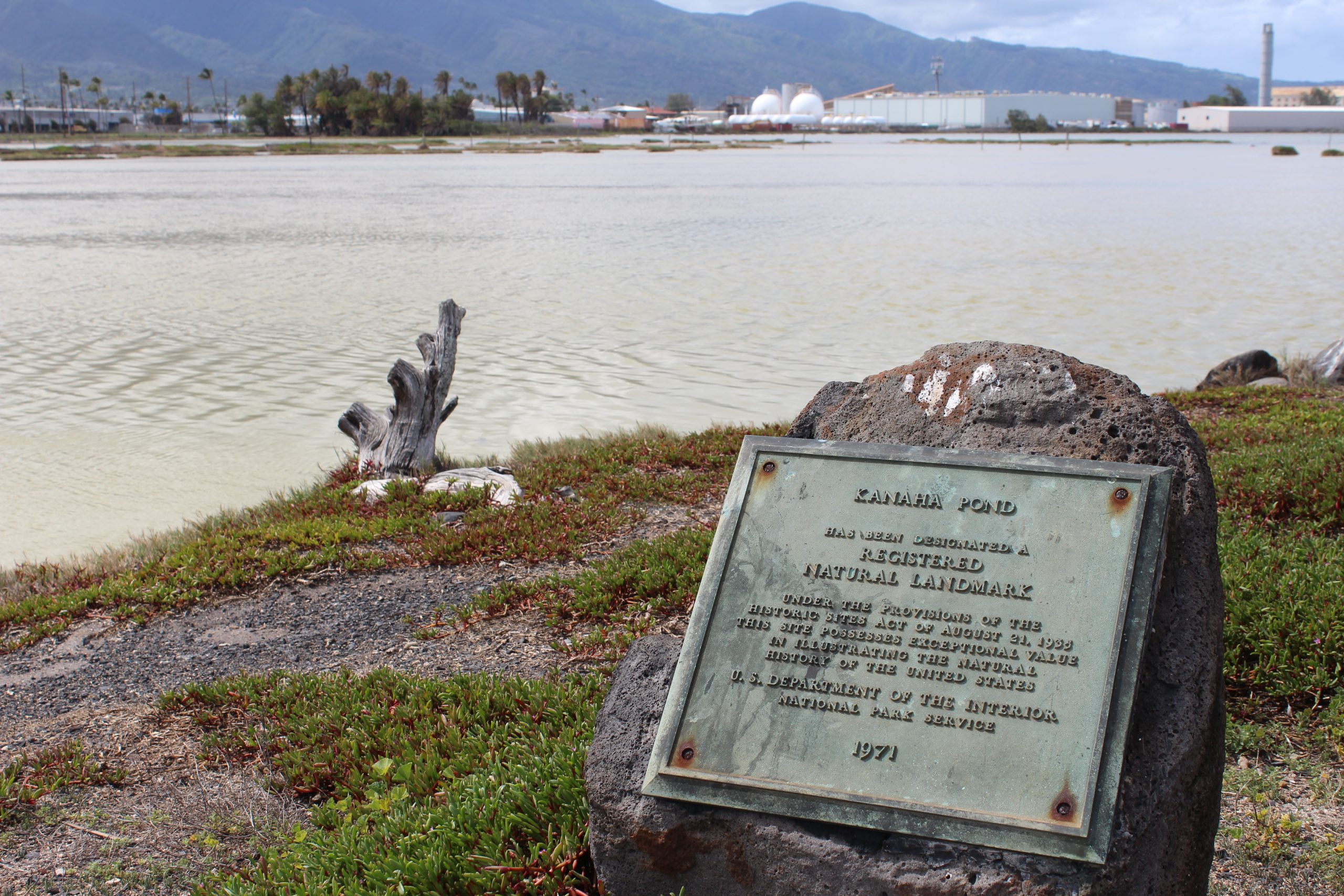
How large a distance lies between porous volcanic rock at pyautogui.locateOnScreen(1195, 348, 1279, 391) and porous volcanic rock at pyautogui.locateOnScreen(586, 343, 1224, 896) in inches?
327

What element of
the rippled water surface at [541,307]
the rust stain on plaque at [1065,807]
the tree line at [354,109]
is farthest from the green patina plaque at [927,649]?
the tree line at [354,109]

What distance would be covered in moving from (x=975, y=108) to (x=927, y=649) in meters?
176

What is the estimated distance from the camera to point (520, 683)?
4320 mm

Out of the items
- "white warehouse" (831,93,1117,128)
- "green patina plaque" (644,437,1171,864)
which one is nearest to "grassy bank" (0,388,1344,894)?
"green patina plaque" (644,437,1171,864)

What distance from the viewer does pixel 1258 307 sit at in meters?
16.1

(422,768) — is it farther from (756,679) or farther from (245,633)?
(245,633)

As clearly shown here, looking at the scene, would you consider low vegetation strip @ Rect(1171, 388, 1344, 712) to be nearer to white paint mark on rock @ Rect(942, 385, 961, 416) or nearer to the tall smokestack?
white paint mark on rock @ Rect(942, 385, 961, 416)

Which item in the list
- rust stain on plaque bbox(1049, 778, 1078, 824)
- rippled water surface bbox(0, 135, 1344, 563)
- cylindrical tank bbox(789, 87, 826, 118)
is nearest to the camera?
rust stain on plaque bbox(1049, 778, 1078, 824)

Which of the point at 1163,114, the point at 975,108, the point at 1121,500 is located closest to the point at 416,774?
the point at 1121,500

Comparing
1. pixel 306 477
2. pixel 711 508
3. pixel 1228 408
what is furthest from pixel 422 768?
pixel 1228 408

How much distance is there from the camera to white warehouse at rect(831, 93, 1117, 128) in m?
165

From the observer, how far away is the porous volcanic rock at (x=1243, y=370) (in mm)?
10766

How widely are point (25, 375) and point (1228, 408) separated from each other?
12.8 meters

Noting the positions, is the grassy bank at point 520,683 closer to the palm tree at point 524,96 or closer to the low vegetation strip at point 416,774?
the low vegetation strip at point 416,774
